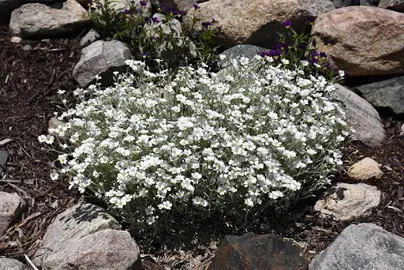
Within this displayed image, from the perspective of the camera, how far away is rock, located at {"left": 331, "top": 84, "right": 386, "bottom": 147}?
16.7ft

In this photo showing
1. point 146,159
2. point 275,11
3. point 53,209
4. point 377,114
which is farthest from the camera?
point 275,11

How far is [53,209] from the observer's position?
4.41 m

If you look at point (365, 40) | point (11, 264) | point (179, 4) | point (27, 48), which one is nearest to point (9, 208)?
point (11, 264)

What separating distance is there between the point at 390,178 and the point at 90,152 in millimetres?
2737

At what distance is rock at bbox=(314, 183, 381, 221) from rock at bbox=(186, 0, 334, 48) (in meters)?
2.27

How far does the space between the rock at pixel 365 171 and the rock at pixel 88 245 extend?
2.13 m

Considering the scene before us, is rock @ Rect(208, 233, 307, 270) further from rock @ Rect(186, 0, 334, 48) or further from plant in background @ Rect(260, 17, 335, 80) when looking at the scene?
rock @ Rect(186, 0, 334, 48)

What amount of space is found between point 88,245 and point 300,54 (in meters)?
3.20

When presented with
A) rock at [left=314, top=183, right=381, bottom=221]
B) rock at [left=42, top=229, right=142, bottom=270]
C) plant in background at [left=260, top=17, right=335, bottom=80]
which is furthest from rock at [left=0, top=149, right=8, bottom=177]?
rock at [left=314, top=183, right=381, bottom=221]

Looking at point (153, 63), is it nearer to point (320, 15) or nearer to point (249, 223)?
point (320, 15)

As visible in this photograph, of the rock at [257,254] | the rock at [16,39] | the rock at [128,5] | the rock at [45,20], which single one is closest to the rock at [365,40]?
the rock at [128,5]

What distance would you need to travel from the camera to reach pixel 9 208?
4.27 m

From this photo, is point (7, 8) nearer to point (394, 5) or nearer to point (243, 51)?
point (243, 51)

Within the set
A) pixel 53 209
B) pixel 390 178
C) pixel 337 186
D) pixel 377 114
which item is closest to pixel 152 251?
pixel 53 209
